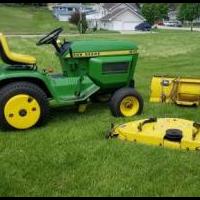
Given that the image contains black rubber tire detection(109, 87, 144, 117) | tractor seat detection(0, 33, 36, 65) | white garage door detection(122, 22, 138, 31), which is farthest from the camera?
white garage door detection(122, 22, 138, 31)

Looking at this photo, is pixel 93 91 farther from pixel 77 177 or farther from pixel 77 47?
pixel 77 177

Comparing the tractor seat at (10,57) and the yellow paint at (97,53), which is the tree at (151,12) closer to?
the yellow paint at (97,53)

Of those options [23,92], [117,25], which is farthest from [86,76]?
[117,25]

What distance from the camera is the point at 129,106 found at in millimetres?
6660

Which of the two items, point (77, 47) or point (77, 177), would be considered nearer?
point (77, 177)

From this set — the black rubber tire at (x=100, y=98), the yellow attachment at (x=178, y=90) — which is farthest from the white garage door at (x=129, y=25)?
the black rubber tire at (x=100, y=98)

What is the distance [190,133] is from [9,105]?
2.27 meters

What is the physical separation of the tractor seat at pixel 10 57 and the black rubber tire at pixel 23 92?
334mm

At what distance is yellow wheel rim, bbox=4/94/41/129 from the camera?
5.74 meters

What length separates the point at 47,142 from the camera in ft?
17.6

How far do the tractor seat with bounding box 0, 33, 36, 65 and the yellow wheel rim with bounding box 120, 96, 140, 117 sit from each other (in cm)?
143

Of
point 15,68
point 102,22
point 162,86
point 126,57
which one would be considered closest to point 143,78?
point 162,86

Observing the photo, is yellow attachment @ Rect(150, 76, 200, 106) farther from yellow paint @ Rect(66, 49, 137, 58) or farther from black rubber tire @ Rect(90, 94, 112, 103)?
yellow paint @ Rect(66, 49, 137, 58)

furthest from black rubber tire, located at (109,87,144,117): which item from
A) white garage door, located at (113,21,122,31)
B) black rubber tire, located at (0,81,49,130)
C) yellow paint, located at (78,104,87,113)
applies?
white garage door, located at (113,21,122,31)
